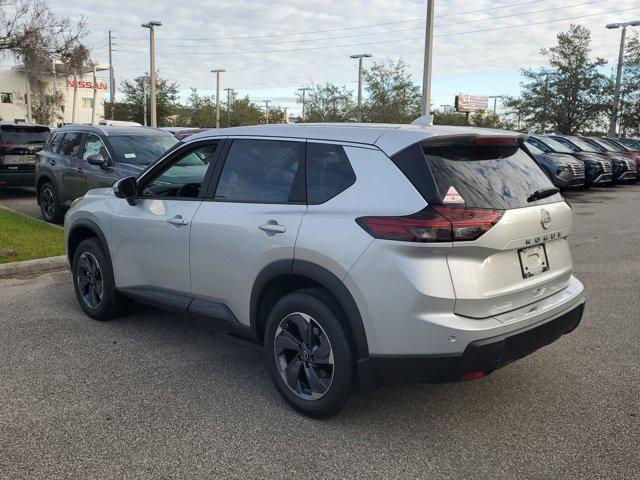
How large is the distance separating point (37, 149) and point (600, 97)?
29607 mm

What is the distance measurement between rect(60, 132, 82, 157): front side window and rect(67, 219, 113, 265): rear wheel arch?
5176mm

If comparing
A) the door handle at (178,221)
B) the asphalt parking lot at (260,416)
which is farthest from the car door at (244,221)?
the asphalt parking lot at (260,416)

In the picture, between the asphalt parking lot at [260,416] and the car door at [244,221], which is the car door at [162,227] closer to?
the car door at [244,221]

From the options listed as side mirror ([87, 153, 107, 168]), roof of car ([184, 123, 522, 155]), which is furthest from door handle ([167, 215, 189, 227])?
side mirror ([87, 153, 107, 168])

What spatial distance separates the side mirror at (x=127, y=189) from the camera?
15.7 ft

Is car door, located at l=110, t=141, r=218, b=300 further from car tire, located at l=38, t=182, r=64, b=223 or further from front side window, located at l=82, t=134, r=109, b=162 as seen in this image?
car tire, located at l=38, t=182, r=64, b=223

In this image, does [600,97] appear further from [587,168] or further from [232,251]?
[232,251]

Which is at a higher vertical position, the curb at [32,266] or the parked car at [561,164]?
the parked car at [561,164]

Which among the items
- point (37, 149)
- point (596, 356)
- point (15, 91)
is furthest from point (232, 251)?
point (15, 91)

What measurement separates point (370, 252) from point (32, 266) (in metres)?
5.49

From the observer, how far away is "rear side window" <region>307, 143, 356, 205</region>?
349 centimetres

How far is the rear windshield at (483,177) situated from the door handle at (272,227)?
3.17 feet

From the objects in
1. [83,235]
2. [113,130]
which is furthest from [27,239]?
[83,235]

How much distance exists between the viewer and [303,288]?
370 cm
